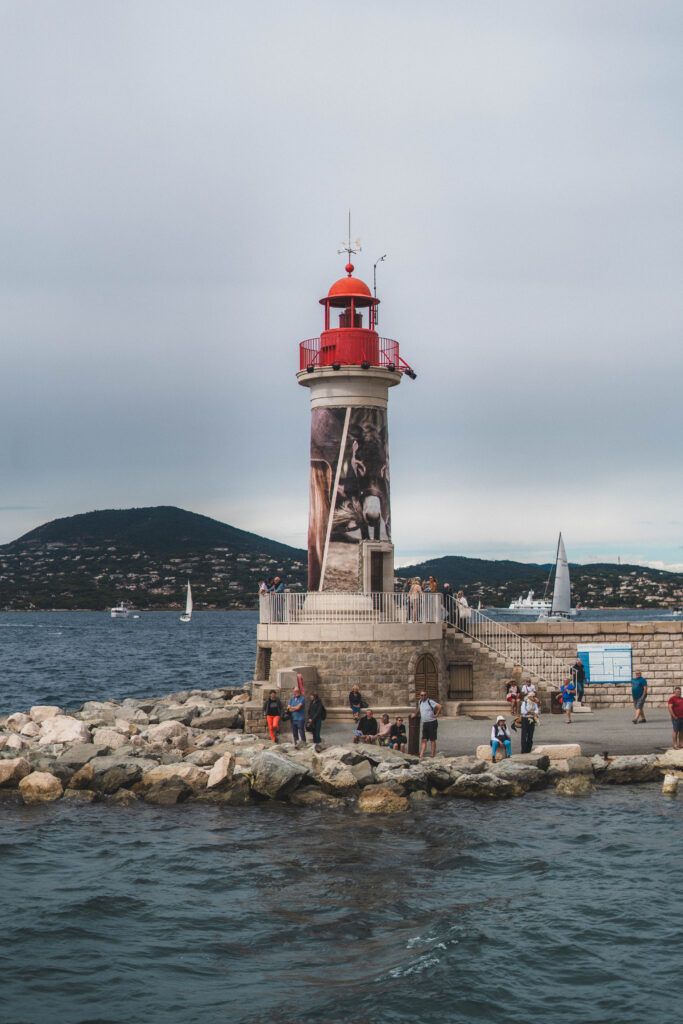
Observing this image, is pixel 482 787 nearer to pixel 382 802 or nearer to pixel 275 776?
pixel 382 802

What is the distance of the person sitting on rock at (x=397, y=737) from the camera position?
87.1 ft

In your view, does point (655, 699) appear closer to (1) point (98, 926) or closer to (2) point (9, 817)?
(2) point (9, 817)

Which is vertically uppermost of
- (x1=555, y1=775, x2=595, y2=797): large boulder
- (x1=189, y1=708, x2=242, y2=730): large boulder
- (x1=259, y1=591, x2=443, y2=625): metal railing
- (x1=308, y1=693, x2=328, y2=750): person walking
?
(x1=259, y1=591, x2=443, y2=625): metal railing

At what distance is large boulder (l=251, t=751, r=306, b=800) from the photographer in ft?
76.1

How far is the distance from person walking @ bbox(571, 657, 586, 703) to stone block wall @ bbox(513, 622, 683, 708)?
532 millimetres

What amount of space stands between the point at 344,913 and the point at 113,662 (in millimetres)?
61130

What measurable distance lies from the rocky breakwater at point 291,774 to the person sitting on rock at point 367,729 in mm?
1521

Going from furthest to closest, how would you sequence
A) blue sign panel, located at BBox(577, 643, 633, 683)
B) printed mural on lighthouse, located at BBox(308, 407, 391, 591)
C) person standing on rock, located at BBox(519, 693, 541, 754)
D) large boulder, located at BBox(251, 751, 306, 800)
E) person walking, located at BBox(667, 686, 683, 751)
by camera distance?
1. blue sign panel, located at BBox(577, 643, 633, 683)
2. printed mural on lighthouse, located at BBox(308, 407, 391, 591)
3. person walking, located at BBox(667, 686, 683, 751)
4. person standing on rock, located at BBox(519, 693, 541, 754)
5. large boulder, located at BBox(251, 751, 306, 800)

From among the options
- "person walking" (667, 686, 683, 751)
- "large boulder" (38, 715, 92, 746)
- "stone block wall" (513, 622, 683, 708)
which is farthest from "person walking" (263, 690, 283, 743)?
"person walking" (667, 686, 683, 751)

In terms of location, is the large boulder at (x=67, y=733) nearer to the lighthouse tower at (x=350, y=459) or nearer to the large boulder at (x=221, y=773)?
the large boulder at (x=221, y=773)

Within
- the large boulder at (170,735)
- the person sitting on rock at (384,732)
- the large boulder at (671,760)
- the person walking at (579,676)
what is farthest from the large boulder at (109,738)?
the person walking at (579,676)

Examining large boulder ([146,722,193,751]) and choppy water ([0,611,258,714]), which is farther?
choppy water ([0,611,258,714])

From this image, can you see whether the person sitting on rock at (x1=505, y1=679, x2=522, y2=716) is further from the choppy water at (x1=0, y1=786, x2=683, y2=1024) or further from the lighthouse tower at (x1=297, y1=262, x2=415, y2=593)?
the choppy water at (x1=0, y1=786, x2=683, y2=1024)

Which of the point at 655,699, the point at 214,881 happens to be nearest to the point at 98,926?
the point at 214,881
